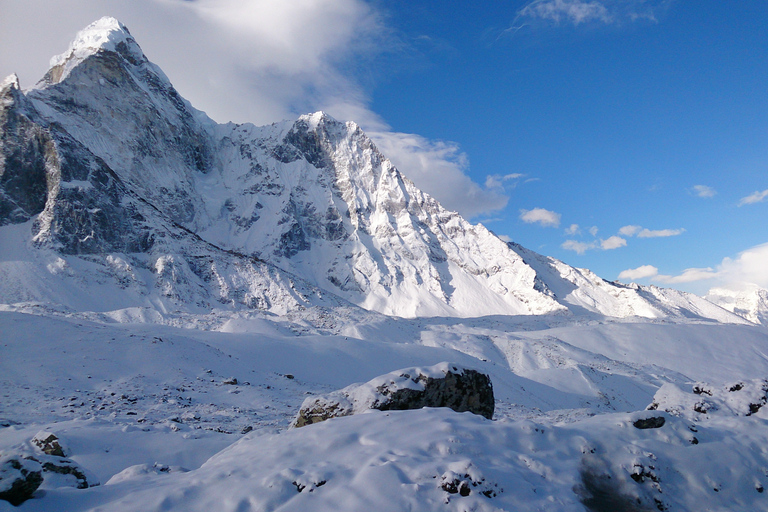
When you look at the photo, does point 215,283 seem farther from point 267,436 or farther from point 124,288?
point 267,436

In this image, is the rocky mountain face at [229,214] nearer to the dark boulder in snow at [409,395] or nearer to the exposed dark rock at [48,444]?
the exposed dark rock at [48,444]

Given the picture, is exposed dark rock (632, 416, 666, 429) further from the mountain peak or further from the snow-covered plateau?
the mountain peak

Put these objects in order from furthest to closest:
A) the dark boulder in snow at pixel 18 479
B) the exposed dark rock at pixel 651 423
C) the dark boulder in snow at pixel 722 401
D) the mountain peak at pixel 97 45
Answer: the mountain peak at pixel 97 45 → the dark boulder in snow at pixel 722 401 → the exposed dark rock at pixel 651 423 → the dark boulder in snow at pixel 18 479

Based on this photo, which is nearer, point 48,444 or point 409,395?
point 48,444

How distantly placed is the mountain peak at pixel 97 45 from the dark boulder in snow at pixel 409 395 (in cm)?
12813

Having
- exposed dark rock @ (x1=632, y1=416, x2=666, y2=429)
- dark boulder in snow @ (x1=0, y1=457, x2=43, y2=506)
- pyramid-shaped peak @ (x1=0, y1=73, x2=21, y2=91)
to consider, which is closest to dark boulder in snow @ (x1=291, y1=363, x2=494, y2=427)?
exposed dark rock @ (x1=632, y1=416, x2=666, y2=429)

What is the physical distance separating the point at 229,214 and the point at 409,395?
12724 cm

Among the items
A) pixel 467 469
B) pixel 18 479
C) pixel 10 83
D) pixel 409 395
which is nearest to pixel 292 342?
pixel 409 395

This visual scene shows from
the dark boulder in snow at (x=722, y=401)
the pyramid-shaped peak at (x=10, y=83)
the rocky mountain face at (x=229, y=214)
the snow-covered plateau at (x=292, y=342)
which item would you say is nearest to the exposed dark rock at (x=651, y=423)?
the snow-covered plateau at (x=292, y=342)

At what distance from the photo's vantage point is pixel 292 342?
2991 cm

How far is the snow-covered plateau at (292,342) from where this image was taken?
18.4 ft

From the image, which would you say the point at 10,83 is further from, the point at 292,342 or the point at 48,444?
the point at 48,444

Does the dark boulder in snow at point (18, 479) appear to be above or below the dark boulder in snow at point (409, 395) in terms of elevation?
below

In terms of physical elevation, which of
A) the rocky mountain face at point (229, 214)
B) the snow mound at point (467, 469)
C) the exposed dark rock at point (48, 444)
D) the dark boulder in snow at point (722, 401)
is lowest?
the exposed dark rock at point (48, 444)
